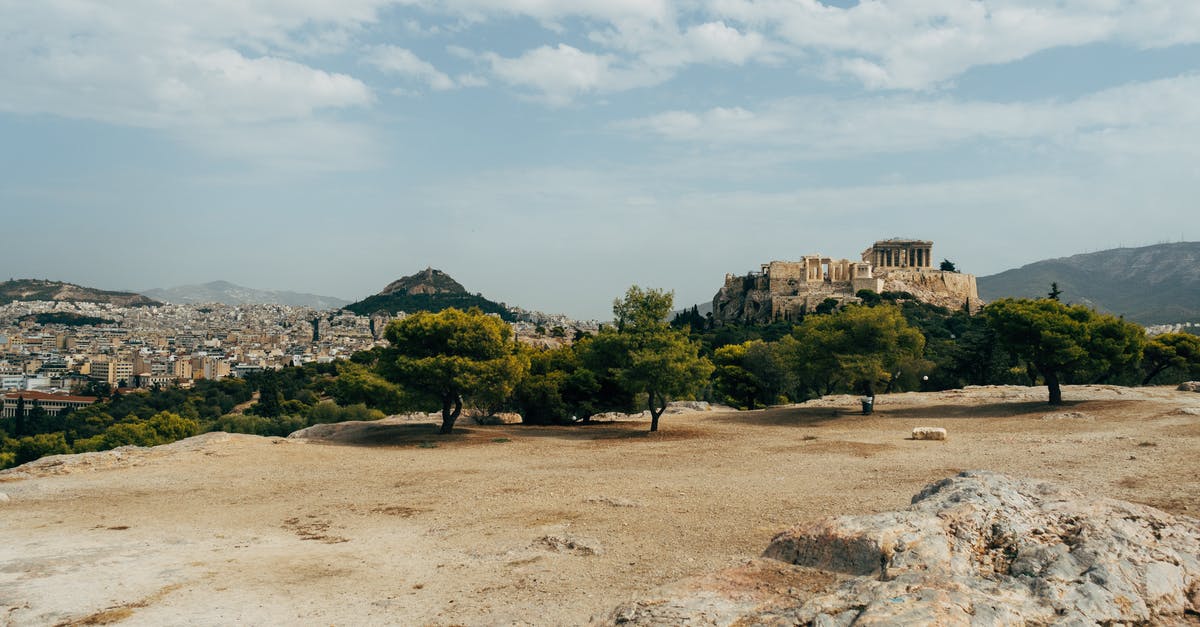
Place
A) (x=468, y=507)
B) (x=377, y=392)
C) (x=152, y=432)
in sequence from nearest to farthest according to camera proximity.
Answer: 1. (x=468, y=507)
2. (x=377, y=392)
3. (x=152, y=432)

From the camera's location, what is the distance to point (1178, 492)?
12211 millimetres

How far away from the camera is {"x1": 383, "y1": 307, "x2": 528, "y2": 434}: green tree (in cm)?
2459

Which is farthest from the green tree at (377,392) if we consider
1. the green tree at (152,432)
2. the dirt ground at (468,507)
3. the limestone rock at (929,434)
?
the limestone rock at (929,434)

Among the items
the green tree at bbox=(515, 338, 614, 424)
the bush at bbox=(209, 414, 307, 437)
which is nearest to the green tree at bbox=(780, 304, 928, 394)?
the green tree at bbox=(515, 338, 614, 424)

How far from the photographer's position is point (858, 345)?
102 feet

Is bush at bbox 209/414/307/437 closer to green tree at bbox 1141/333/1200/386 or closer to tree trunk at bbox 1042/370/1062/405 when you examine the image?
tree trunk at bbox 1042/370/1062/405

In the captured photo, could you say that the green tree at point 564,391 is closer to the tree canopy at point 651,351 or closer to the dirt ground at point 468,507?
the tree canopy at point 651,351

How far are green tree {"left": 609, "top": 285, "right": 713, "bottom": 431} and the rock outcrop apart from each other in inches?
676

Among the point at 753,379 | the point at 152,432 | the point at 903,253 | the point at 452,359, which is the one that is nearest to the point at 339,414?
the point at 152,432

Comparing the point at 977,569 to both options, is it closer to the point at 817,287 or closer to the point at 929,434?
the point at 929,434

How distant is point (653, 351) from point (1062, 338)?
563 inches

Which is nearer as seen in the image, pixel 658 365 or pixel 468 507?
pixel 468 507

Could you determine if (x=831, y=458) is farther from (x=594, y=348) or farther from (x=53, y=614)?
(x=53, y=614)

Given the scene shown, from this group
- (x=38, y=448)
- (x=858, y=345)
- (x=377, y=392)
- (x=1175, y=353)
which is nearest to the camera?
(x=377, y=392)
